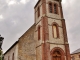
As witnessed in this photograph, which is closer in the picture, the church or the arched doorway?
the church

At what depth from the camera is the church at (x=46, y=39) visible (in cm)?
1859

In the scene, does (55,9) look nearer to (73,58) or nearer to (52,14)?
(52,14)

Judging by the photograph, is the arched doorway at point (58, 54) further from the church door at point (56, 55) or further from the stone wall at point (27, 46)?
the stone wall at point (27, 46)

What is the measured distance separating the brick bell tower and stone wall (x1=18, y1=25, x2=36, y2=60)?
0.75 metres

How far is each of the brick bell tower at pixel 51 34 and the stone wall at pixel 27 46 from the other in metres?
0.75

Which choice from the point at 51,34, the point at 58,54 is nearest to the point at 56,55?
the point at 58,54

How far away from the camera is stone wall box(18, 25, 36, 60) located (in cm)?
1877

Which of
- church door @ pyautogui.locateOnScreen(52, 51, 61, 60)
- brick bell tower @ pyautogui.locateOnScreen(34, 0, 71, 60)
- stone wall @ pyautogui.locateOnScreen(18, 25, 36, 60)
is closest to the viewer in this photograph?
brick bell tower @ pyautogui.locateOnScreen(34, 0, 71, 60)

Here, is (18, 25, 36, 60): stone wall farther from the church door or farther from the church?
the church door

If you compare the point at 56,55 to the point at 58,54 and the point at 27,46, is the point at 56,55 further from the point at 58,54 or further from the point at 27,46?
the point at 27,46

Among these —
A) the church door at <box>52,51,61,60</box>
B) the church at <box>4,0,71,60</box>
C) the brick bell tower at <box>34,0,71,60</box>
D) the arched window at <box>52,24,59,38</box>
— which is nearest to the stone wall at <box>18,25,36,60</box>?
the church at <box>4,0,71,60</box>

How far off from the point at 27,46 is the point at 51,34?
4507 mm

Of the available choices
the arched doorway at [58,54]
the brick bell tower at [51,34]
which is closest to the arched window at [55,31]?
the brick bell tower at [51,34]

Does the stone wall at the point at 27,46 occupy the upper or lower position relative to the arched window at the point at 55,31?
lower
